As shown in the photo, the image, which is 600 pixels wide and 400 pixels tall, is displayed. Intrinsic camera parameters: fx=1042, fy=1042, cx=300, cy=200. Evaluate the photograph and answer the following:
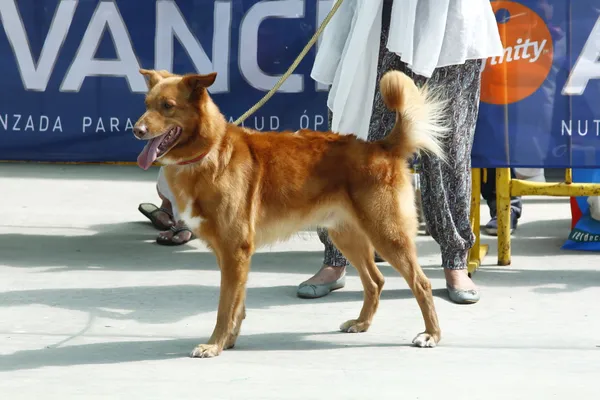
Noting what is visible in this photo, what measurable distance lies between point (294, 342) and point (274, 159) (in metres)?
0.87

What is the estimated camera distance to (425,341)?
477 centimetres

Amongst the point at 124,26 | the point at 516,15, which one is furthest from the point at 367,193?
the point at 124,26

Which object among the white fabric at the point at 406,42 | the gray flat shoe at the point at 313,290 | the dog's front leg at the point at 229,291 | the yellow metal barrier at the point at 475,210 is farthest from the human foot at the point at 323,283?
the dog's front leg at the point at 229,291

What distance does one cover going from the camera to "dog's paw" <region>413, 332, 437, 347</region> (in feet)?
15.6

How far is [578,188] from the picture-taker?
21.6ft

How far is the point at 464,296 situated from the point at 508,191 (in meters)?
1.20

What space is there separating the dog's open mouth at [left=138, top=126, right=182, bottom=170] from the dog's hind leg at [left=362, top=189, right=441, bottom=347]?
0.93 metres

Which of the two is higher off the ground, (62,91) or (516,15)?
(516,15)

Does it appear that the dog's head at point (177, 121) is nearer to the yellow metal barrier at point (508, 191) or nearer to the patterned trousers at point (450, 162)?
the patterned trousers at point (450, 162)

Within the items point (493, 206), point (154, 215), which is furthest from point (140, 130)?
point (493, 206)

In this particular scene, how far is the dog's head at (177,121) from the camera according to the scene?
445 cm

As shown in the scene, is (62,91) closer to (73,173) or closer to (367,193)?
(367,193)

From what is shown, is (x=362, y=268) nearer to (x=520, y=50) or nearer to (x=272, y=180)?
(x=272, y=180)

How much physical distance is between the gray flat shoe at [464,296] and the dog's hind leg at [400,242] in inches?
33.5
